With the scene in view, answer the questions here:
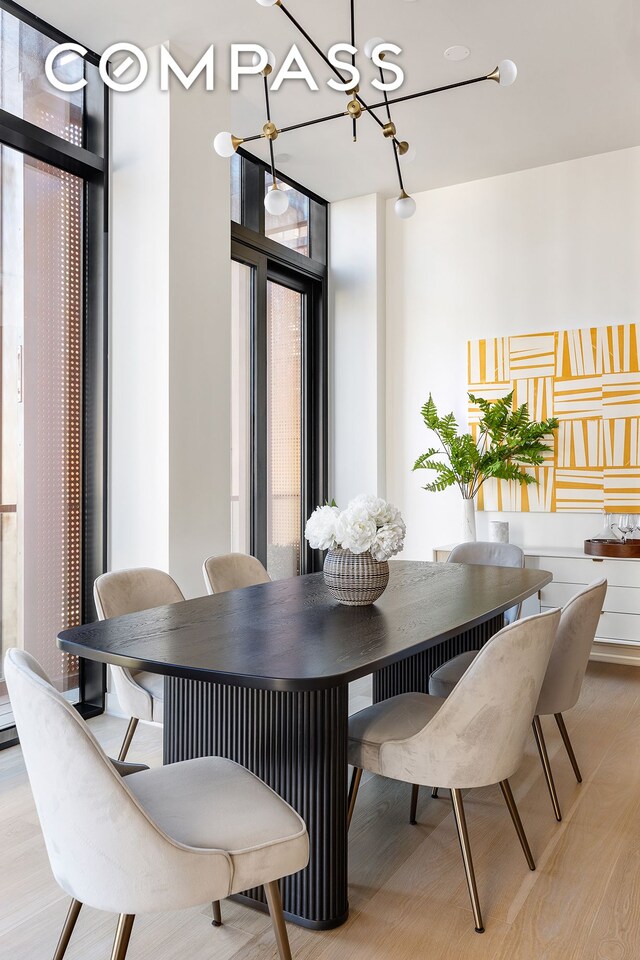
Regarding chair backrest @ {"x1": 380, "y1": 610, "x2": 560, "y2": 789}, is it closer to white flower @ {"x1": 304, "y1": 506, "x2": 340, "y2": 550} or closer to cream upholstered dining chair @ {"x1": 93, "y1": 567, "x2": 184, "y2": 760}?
white flower @ {"x1": 304, "y1": 506, "x2": 340, "y2": 550}

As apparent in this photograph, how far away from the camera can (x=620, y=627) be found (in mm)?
4020

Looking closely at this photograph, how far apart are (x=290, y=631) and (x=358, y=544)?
15.6 inches

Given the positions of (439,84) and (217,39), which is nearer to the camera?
(217,39)

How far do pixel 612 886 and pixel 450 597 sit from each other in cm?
92

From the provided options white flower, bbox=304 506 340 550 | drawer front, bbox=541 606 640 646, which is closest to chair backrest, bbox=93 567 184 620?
white flower, bbox=304 506 340 550

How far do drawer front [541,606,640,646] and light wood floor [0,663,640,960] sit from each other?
4.49ft

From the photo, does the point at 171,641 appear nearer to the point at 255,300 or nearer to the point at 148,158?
the point at 148,158

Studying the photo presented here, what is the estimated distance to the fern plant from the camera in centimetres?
452

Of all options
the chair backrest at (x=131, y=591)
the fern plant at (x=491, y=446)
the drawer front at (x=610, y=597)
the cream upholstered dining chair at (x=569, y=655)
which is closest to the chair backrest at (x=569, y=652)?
the cream upholstered dining chair at (x=569, y=655)

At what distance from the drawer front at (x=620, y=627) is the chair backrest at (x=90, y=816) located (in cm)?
332

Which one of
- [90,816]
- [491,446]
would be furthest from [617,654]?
[90,816]

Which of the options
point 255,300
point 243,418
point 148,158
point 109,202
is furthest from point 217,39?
point 243,418

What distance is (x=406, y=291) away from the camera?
518 centimetres

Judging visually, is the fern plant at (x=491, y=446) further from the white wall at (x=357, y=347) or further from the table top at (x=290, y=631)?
the table top at (x=290, y=631)
